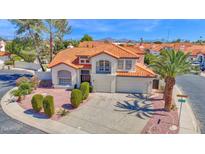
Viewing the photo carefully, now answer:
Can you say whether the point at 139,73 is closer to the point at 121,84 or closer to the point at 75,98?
the point at 121,84

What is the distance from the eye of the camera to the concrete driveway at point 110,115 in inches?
512

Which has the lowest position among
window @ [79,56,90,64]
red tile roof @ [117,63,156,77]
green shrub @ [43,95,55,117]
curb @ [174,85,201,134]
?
curb @ [174,85,201,134]

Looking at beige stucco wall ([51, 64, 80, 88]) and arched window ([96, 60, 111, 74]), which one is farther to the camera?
beige stucco wall ([51, 64, 80, 88])

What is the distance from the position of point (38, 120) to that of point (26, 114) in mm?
→ 1809

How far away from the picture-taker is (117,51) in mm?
21906

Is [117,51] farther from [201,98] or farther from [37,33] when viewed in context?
[37,33]

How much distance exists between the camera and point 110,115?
1507cm

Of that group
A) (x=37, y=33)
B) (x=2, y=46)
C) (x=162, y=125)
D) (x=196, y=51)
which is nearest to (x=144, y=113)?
(x=162, y=125)

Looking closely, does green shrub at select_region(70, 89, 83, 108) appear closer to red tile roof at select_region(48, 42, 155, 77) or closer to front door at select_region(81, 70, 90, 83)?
red tile roof at select_region(48, 42, 155, 77)

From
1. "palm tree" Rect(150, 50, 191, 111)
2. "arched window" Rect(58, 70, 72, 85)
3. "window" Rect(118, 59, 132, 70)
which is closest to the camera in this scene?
"palm tree" Rect(150, 50, 191, 111)

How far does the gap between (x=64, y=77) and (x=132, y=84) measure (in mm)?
8639

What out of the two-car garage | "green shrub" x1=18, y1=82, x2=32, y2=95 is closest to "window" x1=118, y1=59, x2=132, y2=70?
the two-car garage

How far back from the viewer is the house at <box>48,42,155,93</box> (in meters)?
20.7

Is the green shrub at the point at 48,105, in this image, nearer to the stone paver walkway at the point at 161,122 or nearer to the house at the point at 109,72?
the stone paver walkway at the point at 161,122
